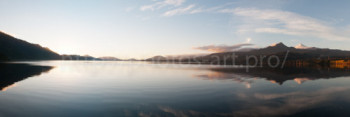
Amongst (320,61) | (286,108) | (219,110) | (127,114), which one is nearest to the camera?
(127,114)

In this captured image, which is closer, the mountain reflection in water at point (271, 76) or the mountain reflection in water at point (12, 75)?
the mountain reflection in water at point (12, 75)

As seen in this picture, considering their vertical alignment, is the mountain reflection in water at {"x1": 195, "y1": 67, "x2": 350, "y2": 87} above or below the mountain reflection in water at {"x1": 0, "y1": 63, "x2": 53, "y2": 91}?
below

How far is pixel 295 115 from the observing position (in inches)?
458

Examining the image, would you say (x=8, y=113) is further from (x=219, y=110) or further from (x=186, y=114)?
(x=219, y=110)

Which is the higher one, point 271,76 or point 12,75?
point 12,75

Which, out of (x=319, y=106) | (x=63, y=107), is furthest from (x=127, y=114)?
(x=319, y=106)

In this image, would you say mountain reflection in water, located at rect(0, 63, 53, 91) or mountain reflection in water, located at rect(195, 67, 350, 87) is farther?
mountain reflection in water, located at rect(195, 67, 350, 87)

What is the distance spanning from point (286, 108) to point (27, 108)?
18529 mm

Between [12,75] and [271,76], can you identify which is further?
[271,76]

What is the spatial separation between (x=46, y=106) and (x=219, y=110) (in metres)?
12.4

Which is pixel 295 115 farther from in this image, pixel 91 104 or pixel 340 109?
pixel 91 104

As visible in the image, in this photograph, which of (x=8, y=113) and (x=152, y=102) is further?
(x=152, y=102)

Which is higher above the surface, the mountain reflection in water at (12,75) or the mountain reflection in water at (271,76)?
the mountain reflection in water at (12,75)

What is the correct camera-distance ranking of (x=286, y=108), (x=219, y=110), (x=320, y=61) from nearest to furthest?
(x=219, y=110) < (x=286, y=108) < (x=320, y=61)
